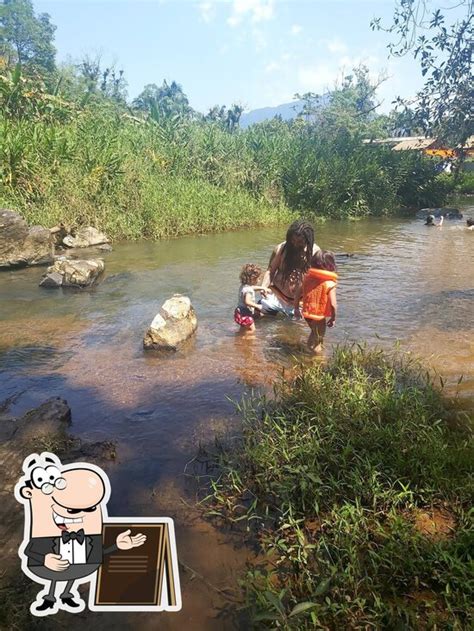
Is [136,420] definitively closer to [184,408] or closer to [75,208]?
[184,408]

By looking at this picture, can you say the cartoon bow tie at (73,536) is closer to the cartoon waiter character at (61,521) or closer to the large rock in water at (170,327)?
the cartoon waiter character at (61,521)

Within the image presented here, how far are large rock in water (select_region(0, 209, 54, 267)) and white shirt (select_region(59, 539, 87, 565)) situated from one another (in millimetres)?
9017

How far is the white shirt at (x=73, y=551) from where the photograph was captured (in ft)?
5.01

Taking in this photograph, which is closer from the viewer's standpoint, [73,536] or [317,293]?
[73,536]

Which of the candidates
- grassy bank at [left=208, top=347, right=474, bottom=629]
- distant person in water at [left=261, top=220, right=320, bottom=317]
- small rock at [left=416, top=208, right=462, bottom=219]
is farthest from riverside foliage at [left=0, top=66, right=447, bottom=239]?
grassy bank at [left=208, top=347, right=474, bottom=629]

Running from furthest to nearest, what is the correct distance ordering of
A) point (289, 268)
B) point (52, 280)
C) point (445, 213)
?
point (445, 213) < point (52, 280) < point (289, 268)

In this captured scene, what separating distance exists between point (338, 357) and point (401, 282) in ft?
15.3

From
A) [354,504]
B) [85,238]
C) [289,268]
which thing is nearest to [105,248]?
[85,238]

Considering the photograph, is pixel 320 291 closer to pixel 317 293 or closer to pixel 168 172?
pixel 317 293

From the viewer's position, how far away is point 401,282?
27.6 ft

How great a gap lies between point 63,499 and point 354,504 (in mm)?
1709

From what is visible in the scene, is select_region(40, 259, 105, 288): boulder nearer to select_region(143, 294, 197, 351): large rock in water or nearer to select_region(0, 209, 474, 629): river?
select_region(0, 209, 474, 629): river

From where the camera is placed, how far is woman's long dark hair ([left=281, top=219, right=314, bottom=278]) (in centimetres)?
533

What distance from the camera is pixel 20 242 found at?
9508 millimetres
